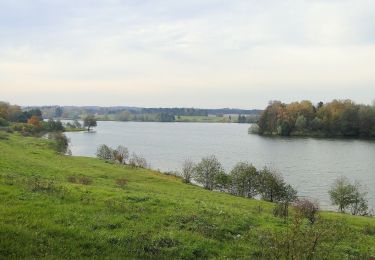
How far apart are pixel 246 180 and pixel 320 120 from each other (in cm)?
10646

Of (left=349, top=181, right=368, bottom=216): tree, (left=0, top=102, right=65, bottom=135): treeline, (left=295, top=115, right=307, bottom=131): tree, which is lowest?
(left=349, top=181, right=368, bottom=216): tree

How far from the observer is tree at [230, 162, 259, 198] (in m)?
42.1

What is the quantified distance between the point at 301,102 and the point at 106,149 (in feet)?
359

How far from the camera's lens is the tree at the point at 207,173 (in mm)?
46281

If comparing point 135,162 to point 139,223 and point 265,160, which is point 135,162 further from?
point 139,223

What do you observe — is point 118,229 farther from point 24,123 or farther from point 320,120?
point 320,120

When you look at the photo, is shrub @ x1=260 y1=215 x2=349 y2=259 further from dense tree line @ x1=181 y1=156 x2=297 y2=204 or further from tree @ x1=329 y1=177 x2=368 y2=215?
dense tree line @ x1=181 y1=156 x2=297 y2=204

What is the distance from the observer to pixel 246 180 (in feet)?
139

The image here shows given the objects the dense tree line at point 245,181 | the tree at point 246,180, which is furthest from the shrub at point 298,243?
the tree at point 246,180

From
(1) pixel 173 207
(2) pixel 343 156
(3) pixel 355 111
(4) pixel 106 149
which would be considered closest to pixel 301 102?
(3) pixel 355 111

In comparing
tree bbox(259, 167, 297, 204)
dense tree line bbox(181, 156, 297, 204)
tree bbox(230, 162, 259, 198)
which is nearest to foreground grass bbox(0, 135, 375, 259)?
tree bbox(259, 167, 297, 204)

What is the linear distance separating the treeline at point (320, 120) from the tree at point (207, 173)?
99577 millimetres

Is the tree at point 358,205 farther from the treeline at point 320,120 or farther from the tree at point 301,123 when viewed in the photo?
the tree at point 301,123

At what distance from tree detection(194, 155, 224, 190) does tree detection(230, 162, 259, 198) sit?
3.56 m
